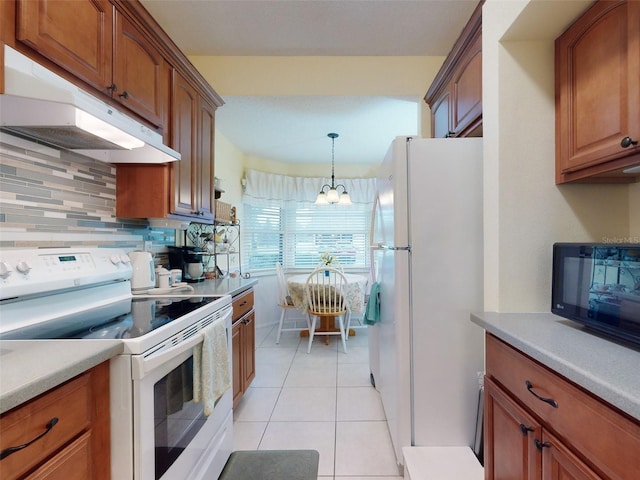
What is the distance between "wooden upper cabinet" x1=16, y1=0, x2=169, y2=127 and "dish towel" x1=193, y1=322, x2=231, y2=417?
1.18 m

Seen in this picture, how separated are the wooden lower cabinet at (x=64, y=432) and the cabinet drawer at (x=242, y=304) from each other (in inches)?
42.1

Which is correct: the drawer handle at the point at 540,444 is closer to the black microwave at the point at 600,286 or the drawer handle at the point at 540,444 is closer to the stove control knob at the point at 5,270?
the black microwave at the point at 600,286

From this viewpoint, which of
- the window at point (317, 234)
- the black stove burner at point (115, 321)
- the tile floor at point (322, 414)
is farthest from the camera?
the window at point (317, 234)

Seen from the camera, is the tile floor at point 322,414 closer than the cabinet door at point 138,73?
No

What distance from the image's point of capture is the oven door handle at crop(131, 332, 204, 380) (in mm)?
913

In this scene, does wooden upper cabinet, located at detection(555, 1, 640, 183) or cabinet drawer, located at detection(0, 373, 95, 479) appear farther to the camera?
wooden upper cabinet, located at detection(555, 1, 640, 183)

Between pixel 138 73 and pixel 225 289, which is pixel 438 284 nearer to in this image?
pixel 225 289

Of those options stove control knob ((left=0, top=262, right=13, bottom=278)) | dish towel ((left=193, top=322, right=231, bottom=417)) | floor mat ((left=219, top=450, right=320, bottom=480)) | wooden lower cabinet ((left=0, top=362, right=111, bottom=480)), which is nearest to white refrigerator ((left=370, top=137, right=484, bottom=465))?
floor mat ((left=219, top=450, right=320, bottom=480))

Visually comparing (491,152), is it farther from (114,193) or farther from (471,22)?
(114,193)

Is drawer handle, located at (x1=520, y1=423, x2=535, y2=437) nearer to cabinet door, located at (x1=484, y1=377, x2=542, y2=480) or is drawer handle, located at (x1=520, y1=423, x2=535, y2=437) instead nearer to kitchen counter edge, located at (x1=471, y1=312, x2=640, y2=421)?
cabinet door, located at (x1=484, y1=377, x2=542, y2=480)

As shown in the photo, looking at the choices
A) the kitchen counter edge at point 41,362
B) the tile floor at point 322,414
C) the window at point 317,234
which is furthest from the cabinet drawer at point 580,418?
the window at point 317,234

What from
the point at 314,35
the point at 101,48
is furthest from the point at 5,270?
the point at 314,35

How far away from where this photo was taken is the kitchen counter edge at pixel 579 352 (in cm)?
61

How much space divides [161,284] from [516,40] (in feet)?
7.34
